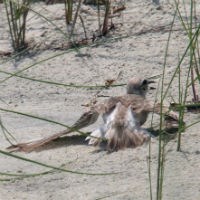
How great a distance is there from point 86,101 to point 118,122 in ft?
2.20

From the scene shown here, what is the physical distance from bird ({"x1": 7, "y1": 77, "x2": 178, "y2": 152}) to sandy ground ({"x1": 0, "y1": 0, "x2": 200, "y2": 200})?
6 centimetres

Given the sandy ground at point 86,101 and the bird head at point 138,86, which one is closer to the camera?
the sandy ground at point 86,101

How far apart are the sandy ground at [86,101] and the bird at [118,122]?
0.06 metres

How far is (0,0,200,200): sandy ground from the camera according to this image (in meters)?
3.70

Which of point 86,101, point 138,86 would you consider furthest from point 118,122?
point 86,101

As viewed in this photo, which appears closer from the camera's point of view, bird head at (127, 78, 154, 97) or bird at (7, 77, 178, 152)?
bird at (7, 77, 178, 152)

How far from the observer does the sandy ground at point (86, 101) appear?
146 inches

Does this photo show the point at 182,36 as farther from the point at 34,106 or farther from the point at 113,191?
the point at 113,191

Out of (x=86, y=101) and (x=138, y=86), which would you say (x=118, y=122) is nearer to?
(x=138, y=86)

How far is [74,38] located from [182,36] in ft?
2.56

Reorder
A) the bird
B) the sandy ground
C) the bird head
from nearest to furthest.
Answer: the sandy ground, the bird, the bird head

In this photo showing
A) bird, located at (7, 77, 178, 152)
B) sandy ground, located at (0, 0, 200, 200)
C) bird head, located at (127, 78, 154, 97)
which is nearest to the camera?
sandy ground, located at (0, 0, 200, 200)

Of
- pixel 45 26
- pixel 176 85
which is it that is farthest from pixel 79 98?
pixel 45 26

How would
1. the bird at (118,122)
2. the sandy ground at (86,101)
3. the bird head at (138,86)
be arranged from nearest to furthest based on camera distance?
the sandy ground at (86,101), the bird at (118,122), the bird head at (138,86)
